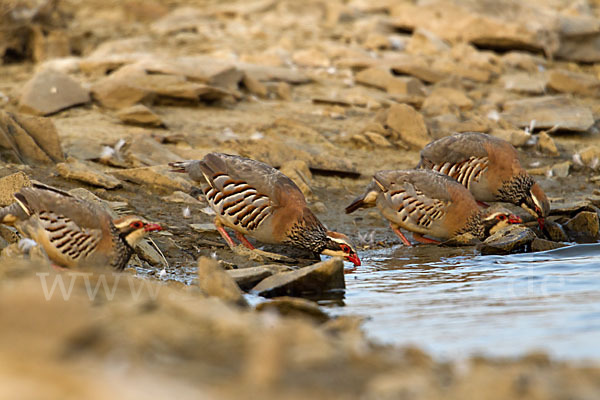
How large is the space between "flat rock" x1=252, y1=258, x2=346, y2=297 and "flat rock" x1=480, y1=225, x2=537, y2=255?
223 centimetres

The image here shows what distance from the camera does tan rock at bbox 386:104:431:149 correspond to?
10969 millimetres

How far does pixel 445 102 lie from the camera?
1197cm

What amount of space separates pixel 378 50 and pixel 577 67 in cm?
355

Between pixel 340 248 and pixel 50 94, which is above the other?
pixel 50 94

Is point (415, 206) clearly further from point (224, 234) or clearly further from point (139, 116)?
point (139, 116)

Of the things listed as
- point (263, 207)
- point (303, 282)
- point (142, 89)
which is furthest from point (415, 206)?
point (142, 89)

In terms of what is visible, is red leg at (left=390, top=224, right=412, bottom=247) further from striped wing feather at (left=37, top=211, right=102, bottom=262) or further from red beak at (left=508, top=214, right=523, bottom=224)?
striped wing feather at (left=37, top=211, right=102, bottom=262)

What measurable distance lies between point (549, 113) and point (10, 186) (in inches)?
300

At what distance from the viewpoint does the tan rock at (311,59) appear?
13766mm

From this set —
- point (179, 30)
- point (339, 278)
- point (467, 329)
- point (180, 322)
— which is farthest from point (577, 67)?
point (180, 322)

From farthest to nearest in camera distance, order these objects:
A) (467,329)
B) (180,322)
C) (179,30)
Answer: (179,30)
(467,329)
(180,322)

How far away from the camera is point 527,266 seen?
738cm

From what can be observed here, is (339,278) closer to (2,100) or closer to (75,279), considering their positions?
(75,279)

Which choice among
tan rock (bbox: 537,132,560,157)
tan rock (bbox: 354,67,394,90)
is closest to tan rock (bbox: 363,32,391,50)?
tan rock (bbox: 354,67,394,90)
